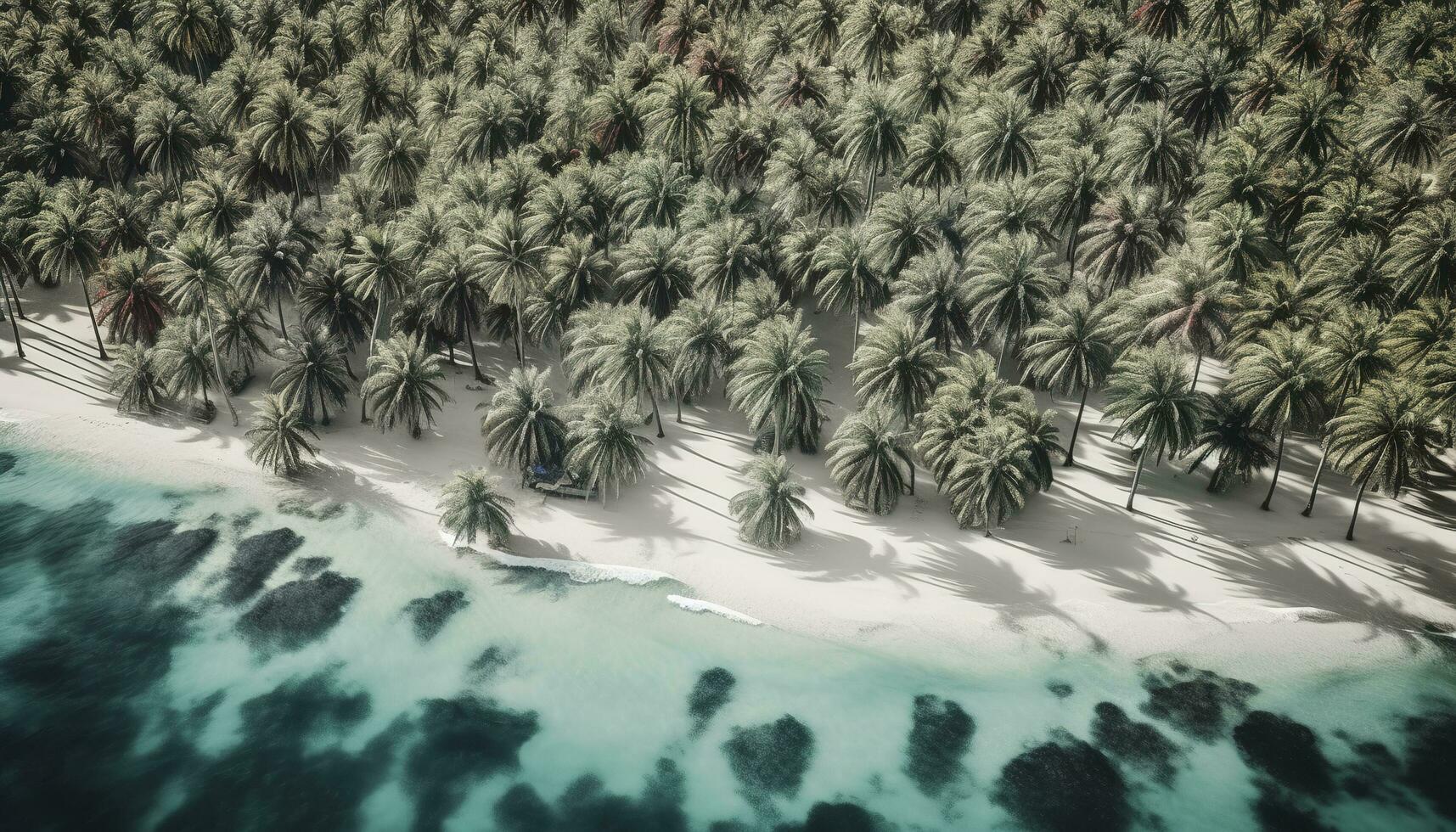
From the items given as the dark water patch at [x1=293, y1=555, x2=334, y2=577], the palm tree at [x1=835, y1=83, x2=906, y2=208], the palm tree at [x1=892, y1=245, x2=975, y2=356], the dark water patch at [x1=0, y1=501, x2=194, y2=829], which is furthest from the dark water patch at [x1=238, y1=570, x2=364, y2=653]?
the palm tree at [x1=835, y1=83, x2=906, y2=208]

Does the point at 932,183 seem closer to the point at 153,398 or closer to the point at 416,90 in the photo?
the point at 416,90

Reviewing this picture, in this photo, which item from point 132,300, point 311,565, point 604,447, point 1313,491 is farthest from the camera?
point 132,300

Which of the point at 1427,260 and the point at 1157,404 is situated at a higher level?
the point at 1427,260

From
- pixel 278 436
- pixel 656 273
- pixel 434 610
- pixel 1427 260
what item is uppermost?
pixel 1427 260

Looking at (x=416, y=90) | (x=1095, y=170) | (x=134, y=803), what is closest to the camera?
(x=134, y=803)

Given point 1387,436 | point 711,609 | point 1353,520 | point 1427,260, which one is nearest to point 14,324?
point 711,609

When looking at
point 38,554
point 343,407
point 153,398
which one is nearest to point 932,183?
point 343,407

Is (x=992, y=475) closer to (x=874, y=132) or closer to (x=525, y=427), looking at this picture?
(x=525, y=427)

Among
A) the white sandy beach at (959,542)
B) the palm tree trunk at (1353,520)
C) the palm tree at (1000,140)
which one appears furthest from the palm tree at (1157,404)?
the palm tree at (1000,140)
